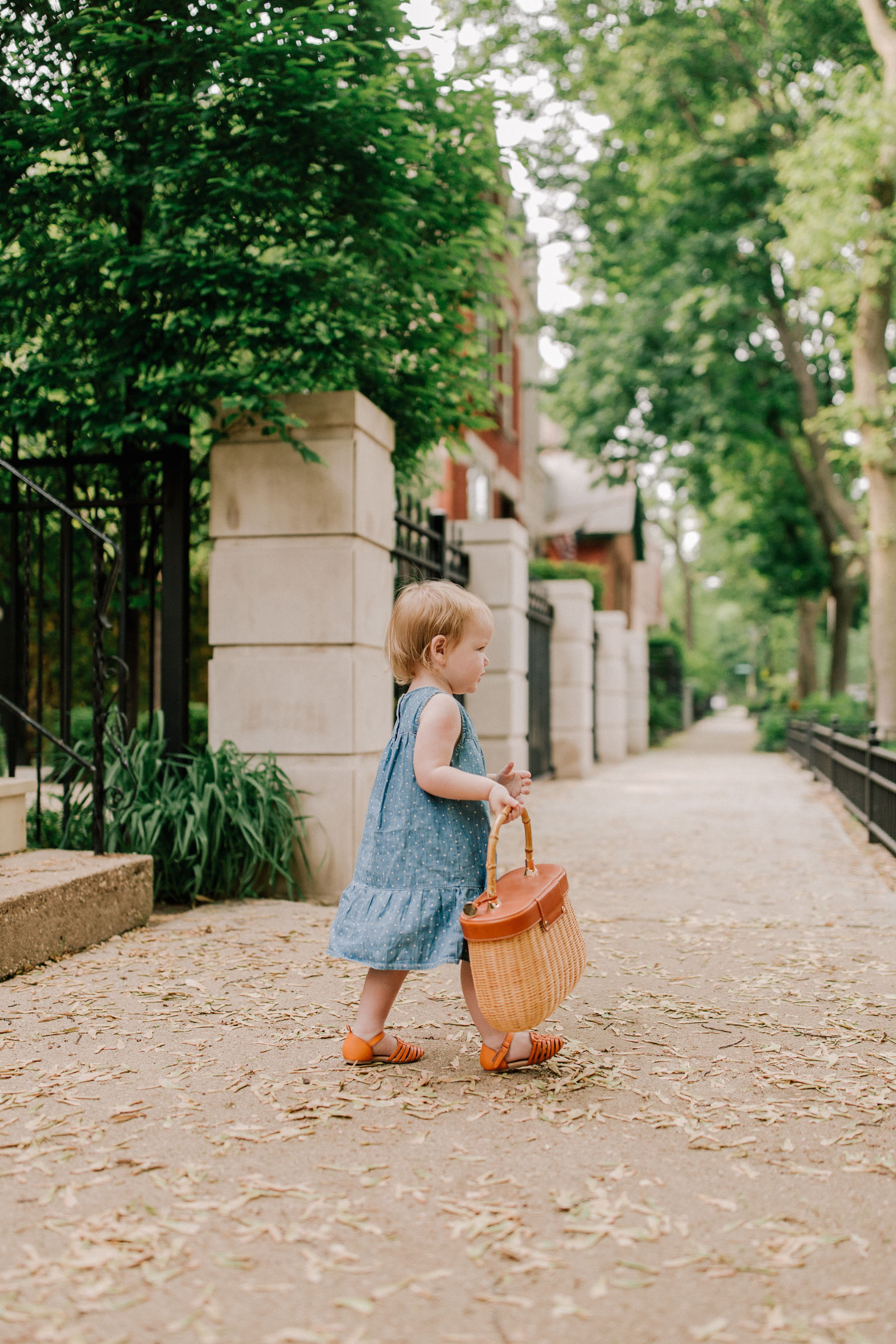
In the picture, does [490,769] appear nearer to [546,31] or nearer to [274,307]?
[274,307]

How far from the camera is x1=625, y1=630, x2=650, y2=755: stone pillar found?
1977 centimetres

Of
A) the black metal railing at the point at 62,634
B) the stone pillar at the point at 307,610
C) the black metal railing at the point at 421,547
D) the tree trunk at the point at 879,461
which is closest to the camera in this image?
the black metal railing at the point at 62,634

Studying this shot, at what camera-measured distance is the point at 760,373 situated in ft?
62.2

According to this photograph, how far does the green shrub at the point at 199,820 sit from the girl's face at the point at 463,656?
2.43 m

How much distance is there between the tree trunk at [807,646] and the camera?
88.9ft

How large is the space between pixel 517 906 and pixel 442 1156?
2.10ft

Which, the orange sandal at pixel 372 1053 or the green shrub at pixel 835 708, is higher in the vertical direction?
the green shrub at pixel 835 708

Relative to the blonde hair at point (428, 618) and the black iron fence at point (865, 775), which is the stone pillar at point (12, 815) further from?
the black iron fence at point (865, 775)

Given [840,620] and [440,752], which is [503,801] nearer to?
[440,752]

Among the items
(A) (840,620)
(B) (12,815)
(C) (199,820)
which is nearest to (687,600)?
(A) (840,620)

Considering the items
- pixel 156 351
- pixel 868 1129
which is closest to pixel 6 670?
pixel 156 351

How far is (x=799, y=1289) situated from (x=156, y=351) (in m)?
4.79

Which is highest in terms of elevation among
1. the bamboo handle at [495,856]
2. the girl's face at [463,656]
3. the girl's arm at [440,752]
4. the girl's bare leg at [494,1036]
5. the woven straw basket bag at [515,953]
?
the girl's face at [463,656]

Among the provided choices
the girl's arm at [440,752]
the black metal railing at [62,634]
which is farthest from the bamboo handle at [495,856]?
the black metal railing at [62,634]
